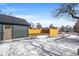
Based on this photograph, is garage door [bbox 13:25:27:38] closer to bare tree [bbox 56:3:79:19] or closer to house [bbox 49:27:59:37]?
house [bbox 49:27:59:37]

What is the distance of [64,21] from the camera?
6.84 meters

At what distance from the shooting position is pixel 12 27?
688cm

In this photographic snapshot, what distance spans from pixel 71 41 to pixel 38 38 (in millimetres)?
872

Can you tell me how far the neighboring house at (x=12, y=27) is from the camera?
6754 millimetres

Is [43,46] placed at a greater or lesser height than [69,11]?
lesser

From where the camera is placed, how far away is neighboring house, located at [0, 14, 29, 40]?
6.75m

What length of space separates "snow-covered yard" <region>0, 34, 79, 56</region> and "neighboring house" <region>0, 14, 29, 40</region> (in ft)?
0.54

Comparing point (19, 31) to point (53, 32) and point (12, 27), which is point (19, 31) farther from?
point (53, 32)

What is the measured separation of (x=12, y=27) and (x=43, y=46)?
953mm

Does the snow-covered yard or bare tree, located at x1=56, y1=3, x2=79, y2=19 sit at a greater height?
bare tree, located at x1=56, y1=3, x2=79, y2=19

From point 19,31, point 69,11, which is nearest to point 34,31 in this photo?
point 19,31

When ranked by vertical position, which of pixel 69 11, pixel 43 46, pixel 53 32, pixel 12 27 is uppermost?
pixel 69 11

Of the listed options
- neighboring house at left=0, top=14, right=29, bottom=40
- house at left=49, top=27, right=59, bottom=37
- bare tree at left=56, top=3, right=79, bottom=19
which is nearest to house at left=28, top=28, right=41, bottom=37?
neighboring house at left=0, top=14, right=29, bottom=40

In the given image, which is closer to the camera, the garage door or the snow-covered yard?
the snow-covered yard
